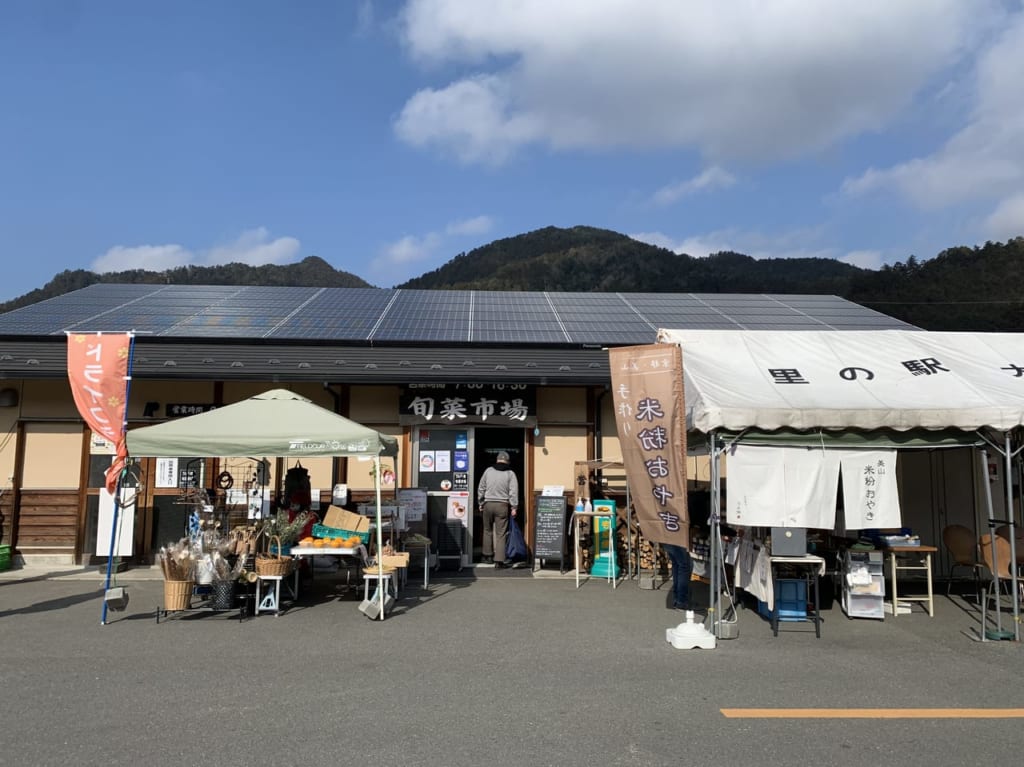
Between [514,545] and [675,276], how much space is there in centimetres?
4368

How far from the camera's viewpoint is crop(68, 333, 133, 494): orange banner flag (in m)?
7.76

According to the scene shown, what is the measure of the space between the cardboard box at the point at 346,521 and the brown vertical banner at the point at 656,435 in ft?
11.5

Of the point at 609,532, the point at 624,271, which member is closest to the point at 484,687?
the point at 609,532

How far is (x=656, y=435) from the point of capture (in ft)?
23.9

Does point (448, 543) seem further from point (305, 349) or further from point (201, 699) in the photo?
point (201, 699)

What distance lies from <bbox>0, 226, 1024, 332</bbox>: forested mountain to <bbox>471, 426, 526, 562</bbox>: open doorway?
1697cm

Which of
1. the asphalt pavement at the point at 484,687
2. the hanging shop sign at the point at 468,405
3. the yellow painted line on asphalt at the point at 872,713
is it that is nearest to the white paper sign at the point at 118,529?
the asphalt pavement at the point at 484,687

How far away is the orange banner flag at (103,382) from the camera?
776 cm

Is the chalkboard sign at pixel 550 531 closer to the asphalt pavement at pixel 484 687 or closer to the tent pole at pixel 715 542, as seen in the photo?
the asphalt pavement at pixel 484 687

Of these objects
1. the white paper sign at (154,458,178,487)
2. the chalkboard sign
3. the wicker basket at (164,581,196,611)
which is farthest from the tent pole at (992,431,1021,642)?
the white paper sign at (154,458,178,487)

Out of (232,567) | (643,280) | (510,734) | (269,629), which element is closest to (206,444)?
(232,567)

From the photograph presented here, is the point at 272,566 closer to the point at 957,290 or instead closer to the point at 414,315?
the point at 414,315

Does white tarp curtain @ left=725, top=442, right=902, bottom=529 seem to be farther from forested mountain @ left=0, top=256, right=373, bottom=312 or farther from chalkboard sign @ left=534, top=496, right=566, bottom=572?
forested mountain @ left=0, top=256, right=373, bottom=312

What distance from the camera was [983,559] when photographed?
8.07 m
